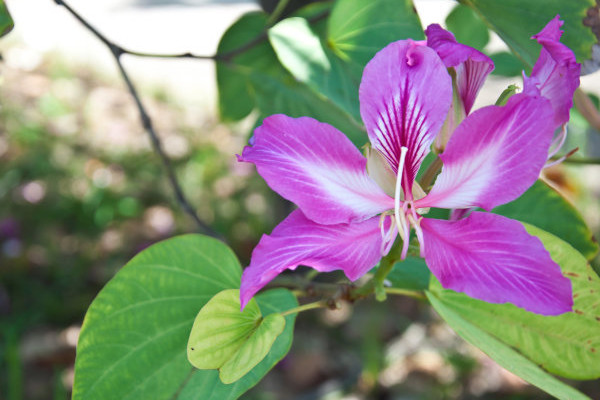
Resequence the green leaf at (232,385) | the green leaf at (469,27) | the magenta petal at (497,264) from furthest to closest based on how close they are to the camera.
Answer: the green leaf at (469,27), the green leaf at (232,385), the magenta petal at (497,264)

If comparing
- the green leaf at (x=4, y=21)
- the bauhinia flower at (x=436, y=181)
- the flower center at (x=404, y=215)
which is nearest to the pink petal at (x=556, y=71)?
the bauhinia flower at (x=436, y=181)

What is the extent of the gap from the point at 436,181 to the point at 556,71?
0.38 ft

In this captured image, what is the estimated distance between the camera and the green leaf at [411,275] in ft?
2.03

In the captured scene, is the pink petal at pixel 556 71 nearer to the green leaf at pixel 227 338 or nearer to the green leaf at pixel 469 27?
the green leaf at pixel 227 338

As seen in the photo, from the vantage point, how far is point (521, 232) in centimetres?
39

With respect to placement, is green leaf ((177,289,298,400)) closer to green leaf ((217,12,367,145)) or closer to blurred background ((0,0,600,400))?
green leaf ((217,12,367,145))

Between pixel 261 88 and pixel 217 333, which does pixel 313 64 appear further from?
pixel 217 333

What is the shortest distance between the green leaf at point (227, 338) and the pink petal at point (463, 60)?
9.2 inches

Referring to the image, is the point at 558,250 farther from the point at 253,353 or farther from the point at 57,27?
the point at 57,27

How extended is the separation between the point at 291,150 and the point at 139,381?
0.82 ft

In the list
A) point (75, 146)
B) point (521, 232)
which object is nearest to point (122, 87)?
point (75, 146)

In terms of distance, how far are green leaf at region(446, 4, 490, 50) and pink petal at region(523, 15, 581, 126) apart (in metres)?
0.47

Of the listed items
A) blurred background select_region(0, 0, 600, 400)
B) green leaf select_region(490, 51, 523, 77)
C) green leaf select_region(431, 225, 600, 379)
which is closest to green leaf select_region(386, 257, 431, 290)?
green leaf select_region(431, 225, 600, 379)

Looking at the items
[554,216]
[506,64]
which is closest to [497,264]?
Result: [554,216]
